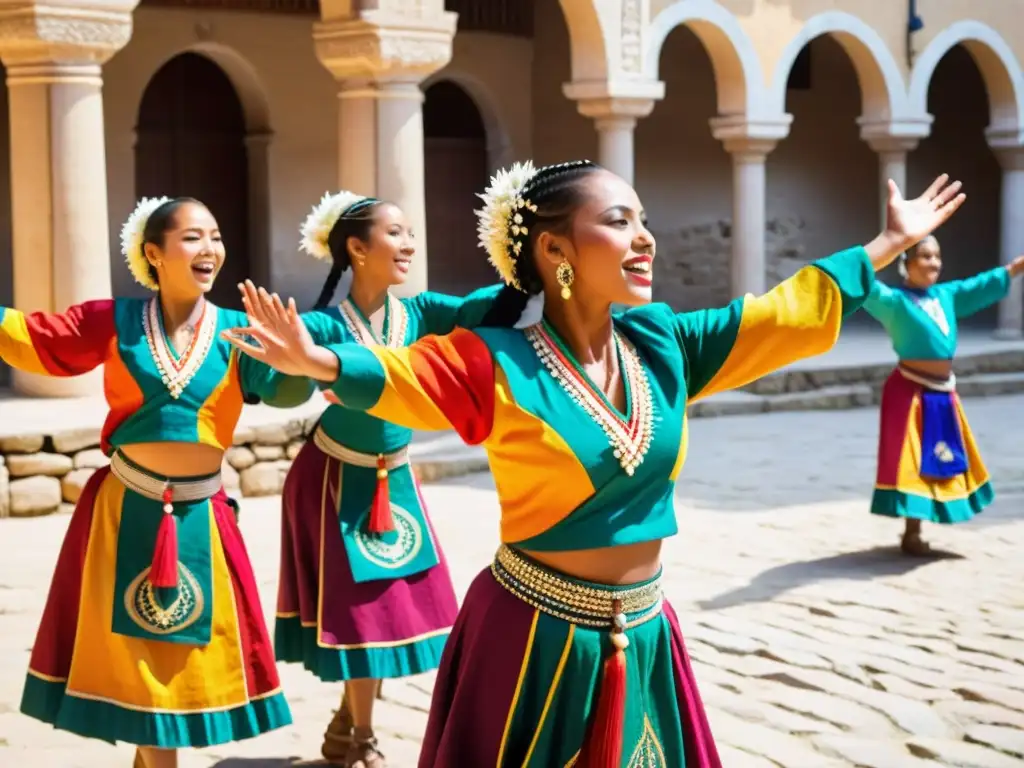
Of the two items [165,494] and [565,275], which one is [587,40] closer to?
[165,494]

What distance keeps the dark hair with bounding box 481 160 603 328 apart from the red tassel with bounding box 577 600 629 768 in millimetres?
714

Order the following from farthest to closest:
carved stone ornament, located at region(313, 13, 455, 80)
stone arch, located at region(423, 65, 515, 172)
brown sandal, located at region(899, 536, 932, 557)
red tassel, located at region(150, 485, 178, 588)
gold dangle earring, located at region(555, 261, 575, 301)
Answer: stone arch, located at region(423, 65, 515, 172), carved stone ornament, located at region(313, 13, 455, 80), brown sandal, located at region(899, 536, 932, 557), red tassel, located at region(150, 485, 178, 588), gold dangle earring, located at region(555, 261, 575, 301)

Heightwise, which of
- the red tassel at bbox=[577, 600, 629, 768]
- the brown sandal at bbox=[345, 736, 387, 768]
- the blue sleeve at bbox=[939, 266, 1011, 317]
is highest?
the blue sleeve at bbox=[939, 266, 1011, 317]

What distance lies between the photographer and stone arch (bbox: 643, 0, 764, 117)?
46.0ft

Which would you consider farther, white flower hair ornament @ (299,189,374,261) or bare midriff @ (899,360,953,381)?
bare midriff @ (899,360,953,381)

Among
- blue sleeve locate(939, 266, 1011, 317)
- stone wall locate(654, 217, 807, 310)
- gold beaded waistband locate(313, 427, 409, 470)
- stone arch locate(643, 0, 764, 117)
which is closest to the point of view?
gold beaded waistband locate(313, 427, 409, 470)

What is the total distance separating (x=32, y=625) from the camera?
6.42m

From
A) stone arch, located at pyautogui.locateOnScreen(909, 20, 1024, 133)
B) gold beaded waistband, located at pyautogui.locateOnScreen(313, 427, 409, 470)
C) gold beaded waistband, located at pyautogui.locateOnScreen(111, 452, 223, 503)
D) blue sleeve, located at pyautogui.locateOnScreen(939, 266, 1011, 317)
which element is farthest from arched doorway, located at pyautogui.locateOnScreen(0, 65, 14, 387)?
gold beaded waistband, located at pyautogui.locateOnScreen(111, 452, 223, 503)

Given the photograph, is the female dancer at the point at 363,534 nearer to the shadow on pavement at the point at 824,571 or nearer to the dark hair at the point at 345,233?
the dark hair at the point at 345,233

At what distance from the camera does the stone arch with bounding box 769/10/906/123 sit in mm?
15047

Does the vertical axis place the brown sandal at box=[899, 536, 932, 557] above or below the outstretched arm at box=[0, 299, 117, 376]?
below

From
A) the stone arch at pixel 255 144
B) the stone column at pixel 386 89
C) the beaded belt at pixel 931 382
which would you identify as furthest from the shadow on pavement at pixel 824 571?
the stone arch at pixel 255 144

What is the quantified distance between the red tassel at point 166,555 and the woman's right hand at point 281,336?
1.48m

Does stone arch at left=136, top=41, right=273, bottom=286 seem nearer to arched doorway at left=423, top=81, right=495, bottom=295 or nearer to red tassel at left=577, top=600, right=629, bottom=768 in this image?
arched doorway at left=423, top=81, right=495, bottom=295
